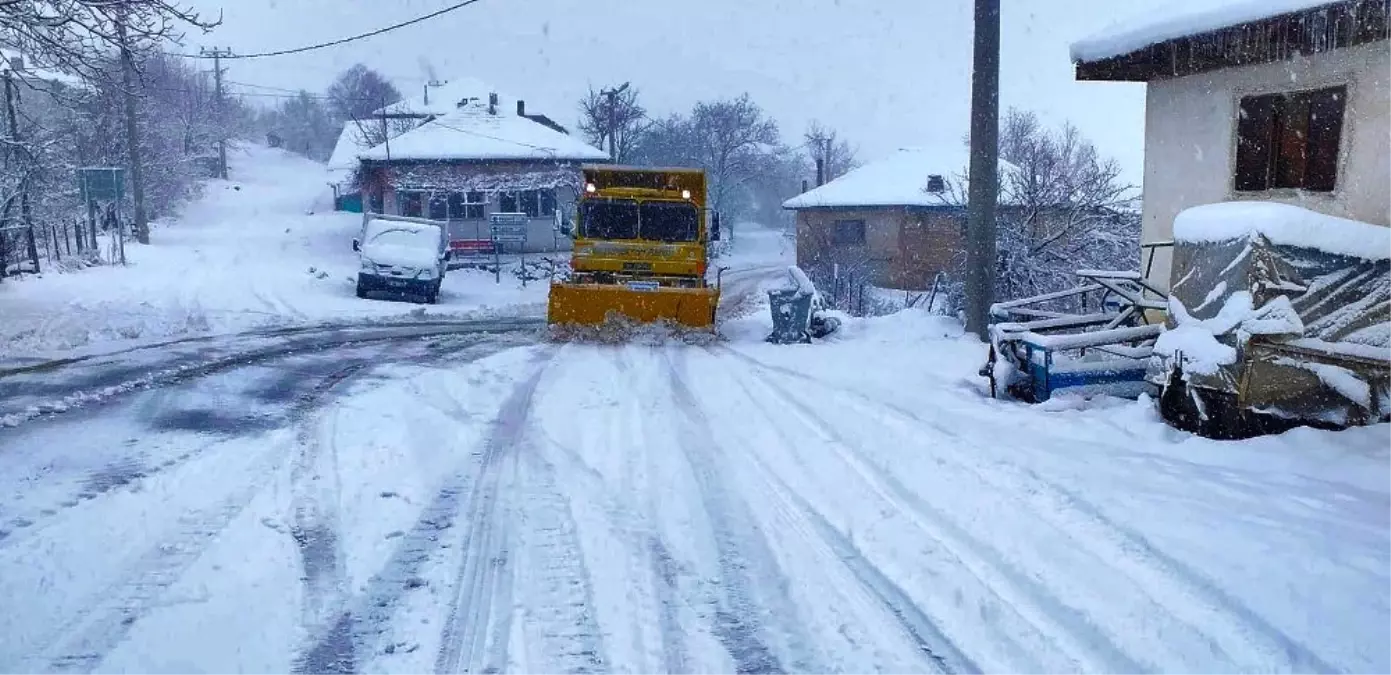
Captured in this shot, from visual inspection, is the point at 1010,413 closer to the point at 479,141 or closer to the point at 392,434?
the point at 392,434

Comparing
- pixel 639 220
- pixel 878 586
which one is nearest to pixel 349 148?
pixel 639 220

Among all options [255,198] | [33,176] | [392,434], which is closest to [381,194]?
[33,176]

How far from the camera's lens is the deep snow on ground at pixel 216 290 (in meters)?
16.8

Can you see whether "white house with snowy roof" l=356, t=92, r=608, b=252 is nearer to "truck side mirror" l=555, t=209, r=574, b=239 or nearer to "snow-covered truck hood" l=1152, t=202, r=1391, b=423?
"truck side mirror" l=555, t=209, r=574, b=239

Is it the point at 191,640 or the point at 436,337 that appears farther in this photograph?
the point at 436,337

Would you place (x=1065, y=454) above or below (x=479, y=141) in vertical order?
below

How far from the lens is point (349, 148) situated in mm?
64875

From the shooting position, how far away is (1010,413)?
858cm

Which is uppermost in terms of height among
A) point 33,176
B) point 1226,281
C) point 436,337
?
point 33,176

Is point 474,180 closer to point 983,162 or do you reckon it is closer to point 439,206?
point 439,206

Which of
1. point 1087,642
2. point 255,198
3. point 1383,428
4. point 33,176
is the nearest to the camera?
point 1087,642

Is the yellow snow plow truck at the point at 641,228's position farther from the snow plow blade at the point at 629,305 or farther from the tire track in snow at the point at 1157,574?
the tire track in snow at the point at 1157,574

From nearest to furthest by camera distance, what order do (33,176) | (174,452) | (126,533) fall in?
(126,533) < (174,452) < (33,176)

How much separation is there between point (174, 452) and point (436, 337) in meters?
9.24
